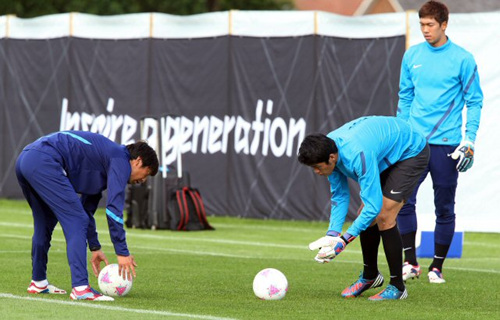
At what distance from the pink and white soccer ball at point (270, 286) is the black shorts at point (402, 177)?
1037mm

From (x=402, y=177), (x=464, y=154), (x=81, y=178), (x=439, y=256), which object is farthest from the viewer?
(x=439, y=256)

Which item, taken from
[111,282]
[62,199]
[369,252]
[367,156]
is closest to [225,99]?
[369,252]

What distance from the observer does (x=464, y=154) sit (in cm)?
1005

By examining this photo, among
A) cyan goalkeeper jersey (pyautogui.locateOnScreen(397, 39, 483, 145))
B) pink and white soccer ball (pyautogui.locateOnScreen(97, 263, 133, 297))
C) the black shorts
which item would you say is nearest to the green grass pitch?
pink and white soccer ball (pyautogui.locateOnScreen(97, 263, 133, 297))

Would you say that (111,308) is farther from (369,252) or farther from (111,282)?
(369,252)

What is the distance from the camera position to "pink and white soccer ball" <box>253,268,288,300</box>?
876 cm

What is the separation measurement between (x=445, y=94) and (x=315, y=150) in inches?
106

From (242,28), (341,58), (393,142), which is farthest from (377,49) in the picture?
(393,142)

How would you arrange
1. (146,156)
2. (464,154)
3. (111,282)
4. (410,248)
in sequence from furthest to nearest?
(410,248) → (464,154) → (111,282) → (146,156)

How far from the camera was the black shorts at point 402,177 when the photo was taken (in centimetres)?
878

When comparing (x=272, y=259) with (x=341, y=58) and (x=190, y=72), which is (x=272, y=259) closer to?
(x=341, y=58)

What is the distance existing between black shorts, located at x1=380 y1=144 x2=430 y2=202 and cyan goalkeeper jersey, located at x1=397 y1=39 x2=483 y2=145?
57.7 inches

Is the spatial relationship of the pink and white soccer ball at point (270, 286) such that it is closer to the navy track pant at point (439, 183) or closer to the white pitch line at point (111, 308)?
the white pitch line at point (111, 308)

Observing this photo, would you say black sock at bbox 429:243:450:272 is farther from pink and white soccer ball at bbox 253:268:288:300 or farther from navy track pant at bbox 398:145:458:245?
pink and white soccer ball at bbox 253:268:288:300
